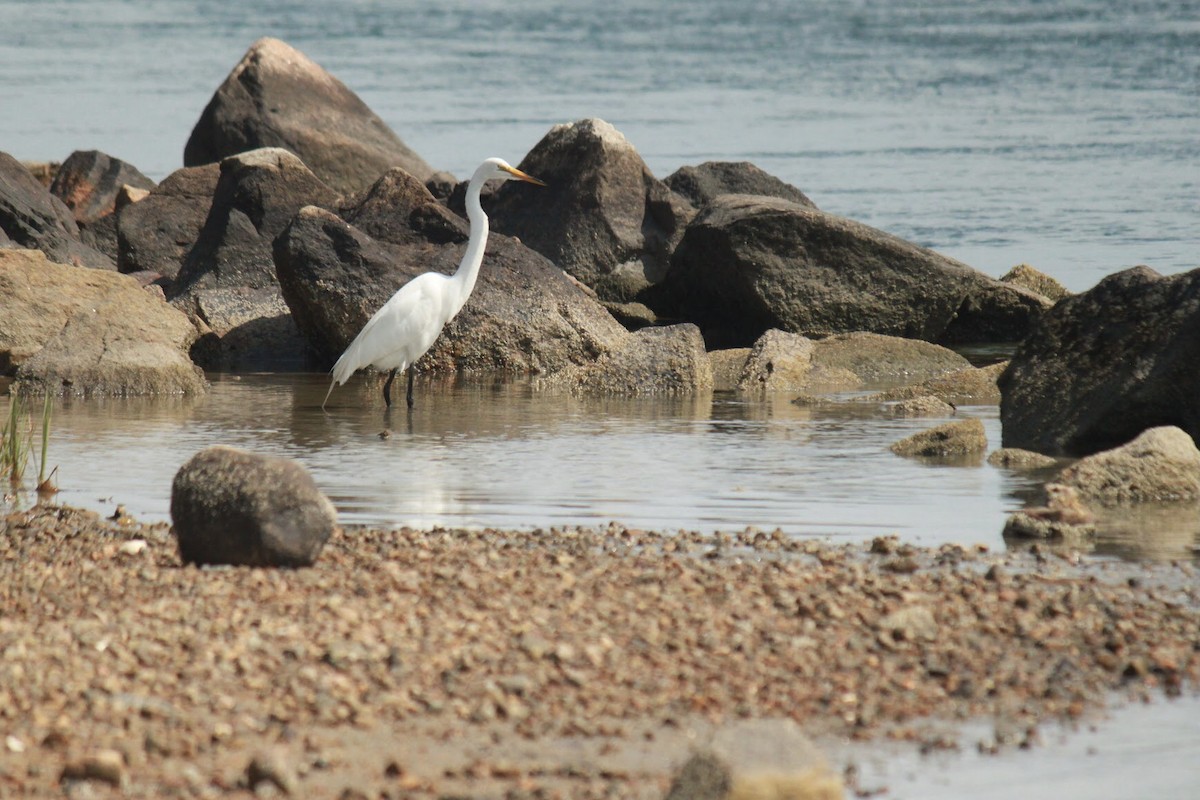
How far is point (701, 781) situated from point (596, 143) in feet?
48.2

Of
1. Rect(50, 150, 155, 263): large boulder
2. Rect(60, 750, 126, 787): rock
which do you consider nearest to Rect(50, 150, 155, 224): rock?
Rect(50, 150, 155, 263): large boulder

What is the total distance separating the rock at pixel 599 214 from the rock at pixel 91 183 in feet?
20.5

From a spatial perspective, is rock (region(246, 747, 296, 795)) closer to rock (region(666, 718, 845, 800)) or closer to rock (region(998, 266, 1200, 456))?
rock (region(666, 718, 845, 800))

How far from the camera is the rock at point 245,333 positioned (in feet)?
51.0

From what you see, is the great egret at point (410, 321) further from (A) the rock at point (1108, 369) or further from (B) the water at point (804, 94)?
(B) the water at point (804, 94)

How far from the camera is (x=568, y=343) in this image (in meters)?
14.9

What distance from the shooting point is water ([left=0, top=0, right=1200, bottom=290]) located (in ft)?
86.7

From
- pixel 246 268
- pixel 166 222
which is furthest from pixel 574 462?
pixel 166 222

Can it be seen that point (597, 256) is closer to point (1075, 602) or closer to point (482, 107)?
point (1075, 602)

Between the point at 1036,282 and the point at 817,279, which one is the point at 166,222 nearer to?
the point at 817,279

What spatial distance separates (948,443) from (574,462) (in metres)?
2.27

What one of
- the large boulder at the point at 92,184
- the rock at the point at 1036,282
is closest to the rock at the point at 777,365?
the rock at the point at 1036,282

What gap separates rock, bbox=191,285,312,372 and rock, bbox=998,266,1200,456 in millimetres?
7501

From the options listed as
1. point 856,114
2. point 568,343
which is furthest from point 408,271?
point 856,114
